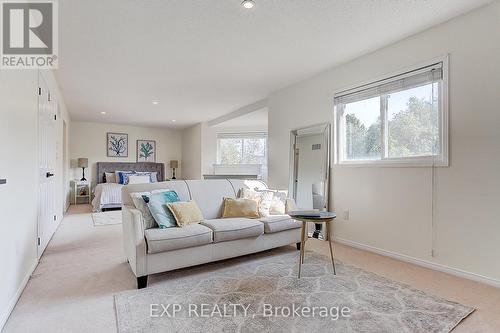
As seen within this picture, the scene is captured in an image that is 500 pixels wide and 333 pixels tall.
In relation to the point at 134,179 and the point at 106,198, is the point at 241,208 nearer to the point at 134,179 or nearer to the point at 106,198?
the point at 106,198

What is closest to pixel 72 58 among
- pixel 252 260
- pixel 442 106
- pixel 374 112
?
pixel 252 260

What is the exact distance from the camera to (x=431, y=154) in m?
2.88

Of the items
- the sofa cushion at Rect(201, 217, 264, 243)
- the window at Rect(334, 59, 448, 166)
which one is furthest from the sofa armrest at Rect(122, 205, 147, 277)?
the window at Rect(334, 59, 448, 166)

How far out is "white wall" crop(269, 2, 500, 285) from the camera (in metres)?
2.43

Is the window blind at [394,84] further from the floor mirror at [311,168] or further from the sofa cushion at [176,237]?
the sofa cushion at [176,237]

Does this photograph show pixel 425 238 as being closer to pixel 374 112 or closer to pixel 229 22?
pixel 374 112

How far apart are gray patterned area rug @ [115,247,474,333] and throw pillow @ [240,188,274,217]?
2.53 ft

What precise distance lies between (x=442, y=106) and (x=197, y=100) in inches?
168

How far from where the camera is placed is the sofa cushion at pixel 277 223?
10.2 ft

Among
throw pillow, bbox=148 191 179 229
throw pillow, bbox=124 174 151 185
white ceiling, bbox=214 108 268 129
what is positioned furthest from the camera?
throw pillow, bbox=124 174 151 185

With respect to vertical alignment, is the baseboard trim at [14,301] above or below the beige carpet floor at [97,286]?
above

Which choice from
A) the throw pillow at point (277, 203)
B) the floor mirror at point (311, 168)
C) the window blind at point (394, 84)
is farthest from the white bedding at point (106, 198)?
the window blind at point (394, 84)

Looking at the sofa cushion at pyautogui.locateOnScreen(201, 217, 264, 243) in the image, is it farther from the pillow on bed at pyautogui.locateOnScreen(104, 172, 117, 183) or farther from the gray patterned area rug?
the pillow on bed at pyautogui.locateOnScreen(104, 172, 117, 183)

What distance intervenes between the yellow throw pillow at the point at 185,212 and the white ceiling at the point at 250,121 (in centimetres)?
343
